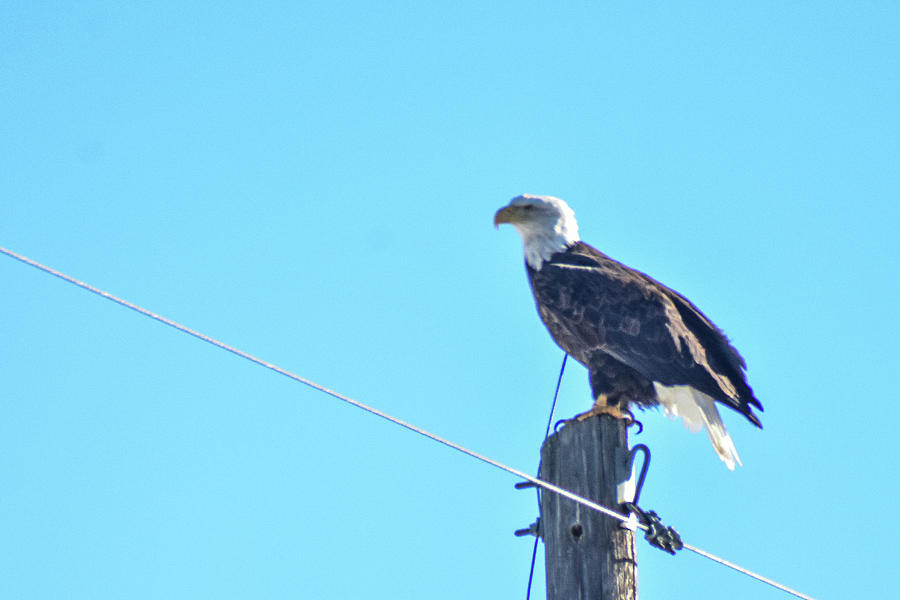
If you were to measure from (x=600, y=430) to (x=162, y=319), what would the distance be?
145cm

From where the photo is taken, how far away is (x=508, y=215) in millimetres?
6527

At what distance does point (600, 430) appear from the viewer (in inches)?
150

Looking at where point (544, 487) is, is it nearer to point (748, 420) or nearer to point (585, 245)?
point (748, 420)

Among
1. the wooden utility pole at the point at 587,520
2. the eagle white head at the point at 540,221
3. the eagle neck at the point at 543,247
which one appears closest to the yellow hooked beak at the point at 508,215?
the eagle white head at the point at 540,221

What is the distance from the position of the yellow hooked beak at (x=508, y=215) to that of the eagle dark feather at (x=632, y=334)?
1.30 ft

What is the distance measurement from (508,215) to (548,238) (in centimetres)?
27

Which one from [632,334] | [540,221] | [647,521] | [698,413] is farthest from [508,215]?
[647,521]

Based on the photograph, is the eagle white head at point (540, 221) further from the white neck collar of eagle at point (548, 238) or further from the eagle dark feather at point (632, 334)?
the eagle dark feather at point (632, 334)

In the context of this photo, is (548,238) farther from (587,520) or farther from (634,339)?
(587,520)

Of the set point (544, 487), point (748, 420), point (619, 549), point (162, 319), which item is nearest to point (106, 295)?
point (162, 319)

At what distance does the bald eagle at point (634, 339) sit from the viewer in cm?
538

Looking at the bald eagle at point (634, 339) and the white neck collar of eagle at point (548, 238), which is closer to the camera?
the bald eagle at point (634, 339)

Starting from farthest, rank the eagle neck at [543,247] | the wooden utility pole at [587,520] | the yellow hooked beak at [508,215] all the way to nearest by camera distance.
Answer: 1. the yellow hooked beak at [508,215]
2. the eagle neck at [543,247]
3. the wooden utility pole at [587,520]

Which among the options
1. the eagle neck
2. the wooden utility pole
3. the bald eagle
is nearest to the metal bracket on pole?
the wooden utility pole
